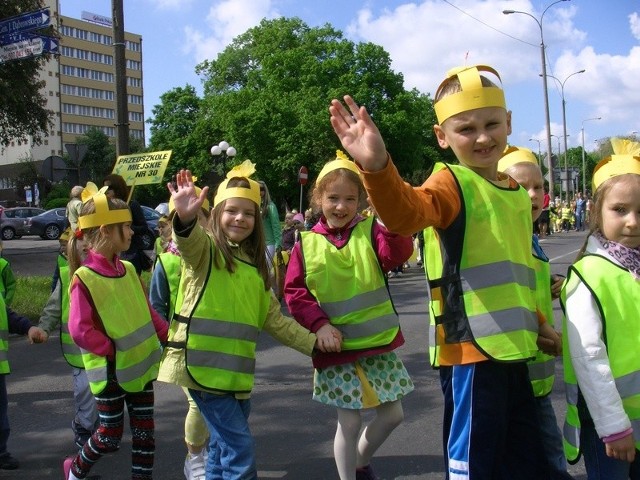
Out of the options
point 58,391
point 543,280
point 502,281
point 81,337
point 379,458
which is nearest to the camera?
point 502,281

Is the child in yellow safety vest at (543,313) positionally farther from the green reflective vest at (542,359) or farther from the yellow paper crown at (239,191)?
the yellow paper crown at (239,191)

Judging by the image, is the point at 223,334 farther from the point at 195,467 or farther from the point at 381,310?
the point at 195,467

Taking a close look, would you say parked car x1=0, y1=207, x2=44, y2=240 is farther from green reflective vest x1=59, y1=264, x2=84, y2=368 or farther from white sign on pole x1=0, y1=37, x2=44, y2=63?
green reflective vest x1=59, y1=264, x2=84, y2=368

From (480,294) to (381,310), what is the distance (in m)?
1.18

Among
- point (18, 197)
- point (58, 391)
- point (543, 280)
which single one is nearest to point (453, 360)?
point (543, 280)

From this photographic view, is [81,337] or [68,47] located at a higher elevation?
[68,47]

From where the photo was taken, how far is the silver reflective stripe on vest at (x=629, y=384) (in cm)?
246

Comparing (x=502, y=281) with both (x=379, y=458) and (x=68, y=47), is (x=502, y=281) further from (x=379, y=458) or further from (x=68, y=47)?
(x=68, y=47)

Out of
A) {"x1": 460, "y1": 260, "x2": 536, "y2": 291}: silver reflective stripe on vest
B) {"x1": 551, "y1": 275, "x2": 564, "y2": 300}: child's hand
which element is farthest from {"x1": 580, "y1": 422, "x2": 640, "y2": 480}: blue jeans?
{"x1": 551, "y1": 275, "x2": 564, "y2": 300}: child's hand

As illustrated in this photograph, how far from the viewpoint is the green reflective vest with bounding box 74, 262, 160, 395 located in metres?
3.78

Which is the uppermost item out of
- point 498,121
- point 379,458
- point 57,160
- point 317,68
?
point 317,68

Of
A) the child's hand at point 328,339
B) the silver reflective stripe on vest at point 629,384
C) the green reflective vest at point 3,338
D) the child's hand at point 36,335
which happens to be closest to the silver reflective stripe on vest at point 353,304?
the child's hand at point 328,339

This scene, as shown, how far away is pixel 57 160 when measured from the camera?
12.8m

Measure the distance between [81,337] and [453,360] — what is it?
2112mm
